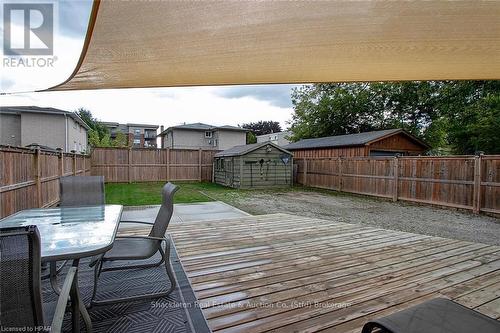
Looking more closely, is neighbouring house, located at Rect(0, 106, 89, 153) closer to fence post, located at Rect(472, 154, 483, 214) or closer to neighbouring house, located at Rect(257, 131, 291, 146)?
fence post, located at Rect(472, 154, 483, 214)

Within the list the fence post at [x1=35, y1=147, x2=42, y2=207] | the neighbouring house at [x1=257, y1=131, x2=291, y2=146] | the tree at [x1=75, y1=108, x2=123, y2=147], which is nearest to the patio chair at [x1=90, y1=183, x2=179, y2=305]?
the fence post at [x1=35, y1=147, x2=42, y2=207]

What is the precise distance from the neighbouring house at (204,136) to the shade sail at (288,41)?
2190cm

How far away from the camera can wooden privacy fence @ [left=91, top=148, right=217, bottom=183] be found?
Result: 1382 cm

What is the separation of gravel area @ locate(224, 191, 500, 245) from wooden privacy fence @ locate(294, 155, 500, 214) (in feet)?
1.39

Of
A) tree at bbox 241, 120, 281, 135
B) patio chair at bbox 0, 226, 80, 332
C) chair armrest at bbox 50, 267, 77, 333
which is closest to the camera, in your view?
patio chair at bbox 0, 226, 80, 332

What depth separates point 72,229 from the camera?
2113 millimetres

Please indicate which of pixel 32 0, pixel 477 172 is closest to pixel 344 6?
pixel 32 0

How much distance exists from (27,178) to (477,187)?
33.0 feet

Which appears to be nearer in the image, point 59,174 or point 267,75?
point 267,75

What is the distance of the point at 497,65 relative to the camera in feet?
8.67

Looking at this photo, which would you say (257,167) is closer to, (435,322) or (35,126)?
(435,322)

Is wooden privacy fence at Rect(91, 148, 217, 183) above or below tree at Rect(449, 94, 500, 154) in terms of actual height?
below

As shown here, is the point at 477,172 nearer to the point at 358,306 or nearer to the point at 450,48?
the point at 450,48

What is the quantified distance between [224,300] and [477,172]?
26.4 ft
